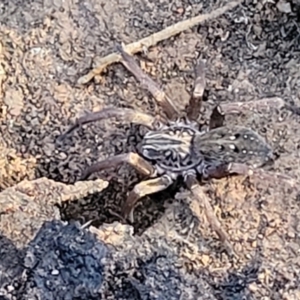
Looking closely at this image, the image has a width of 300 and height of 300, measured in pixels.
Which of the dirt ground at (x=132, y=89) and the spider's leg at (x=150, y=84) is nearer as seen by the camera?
the dirt ground at (x=132, y=89)

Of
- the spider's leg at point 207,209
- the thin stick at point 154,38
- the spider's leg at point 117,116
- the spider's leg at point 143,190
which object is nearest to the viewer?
the spider's leg at point 207,209

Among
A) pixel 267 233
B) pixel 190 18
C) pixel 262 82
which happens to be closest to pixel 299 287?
pixel 267 233

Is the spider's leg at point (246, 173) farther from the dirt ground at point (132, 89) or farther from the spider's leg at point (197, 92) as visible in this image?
the spider's leg at point (197, 92)

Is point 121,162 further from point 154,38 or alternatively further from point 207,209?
point 154,38

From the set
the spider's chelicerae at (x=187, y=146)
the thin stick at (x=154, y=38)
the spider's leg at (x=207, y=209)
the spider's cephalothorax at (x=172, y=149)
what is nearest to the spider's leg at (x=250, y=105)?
the spider's chelicerae at (x=187, y=146)

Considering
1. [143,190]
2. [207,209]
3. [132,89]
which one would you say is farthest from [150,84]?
[207,209]
